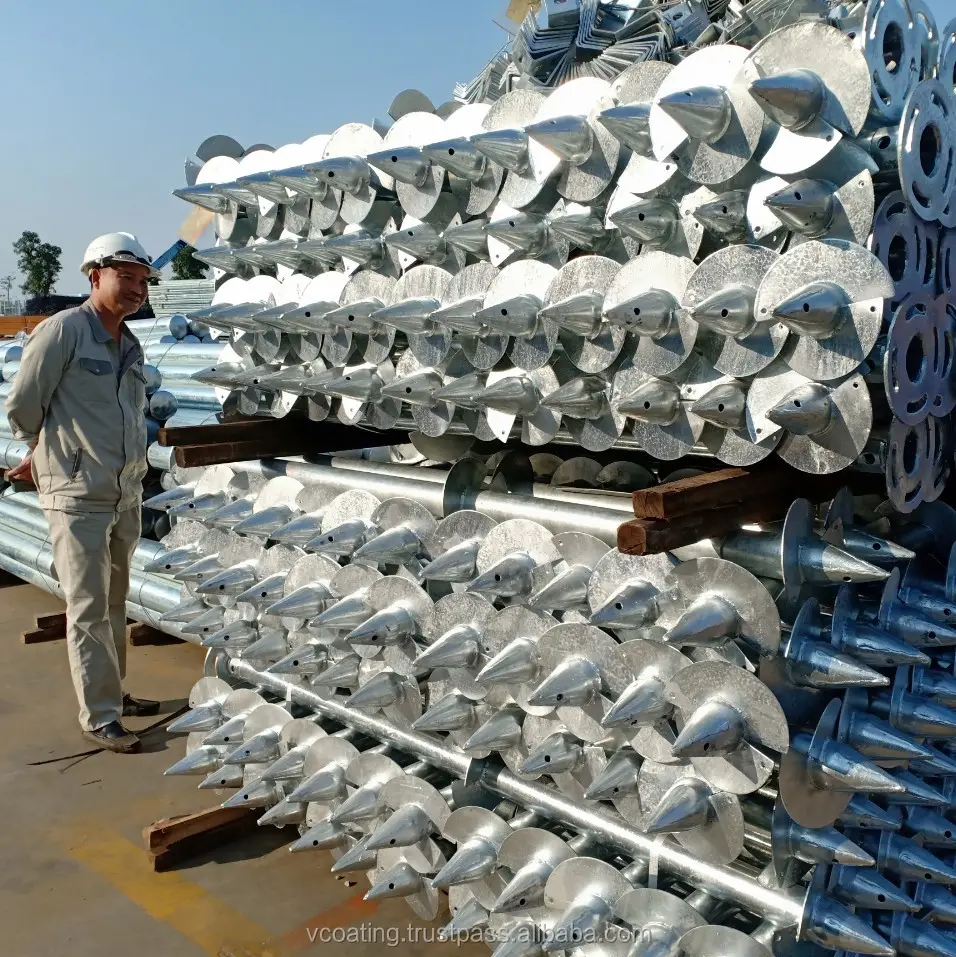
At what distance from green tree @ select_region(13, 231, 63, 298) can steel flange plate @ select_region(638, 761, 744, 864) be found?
38.3m

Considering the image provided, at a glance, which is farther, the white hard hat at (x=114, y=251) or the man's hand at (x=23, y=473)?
the man's hand at (x=23, y=473)

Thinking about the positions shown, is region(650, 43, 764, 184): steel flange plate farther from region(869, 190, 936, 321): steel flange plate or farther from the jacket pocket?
the jacket pocket

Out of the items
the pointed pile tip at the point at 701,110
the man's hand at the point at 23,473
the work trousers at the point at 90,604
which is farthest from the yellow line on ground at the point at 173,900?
the pointed pile tip at the point at 701,110

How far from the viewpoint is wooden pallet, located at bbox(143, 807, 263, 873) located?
2.55 meters

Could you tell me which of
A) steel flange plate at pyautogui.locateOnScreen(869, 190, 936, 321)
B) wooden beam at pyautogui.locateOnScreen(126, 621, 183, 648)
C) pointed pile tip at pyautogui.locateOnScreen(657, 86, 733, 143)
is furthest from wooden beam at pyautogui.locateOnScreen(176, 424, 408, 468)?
wooden beam at pyautogui.locateOnScreen(126, 621, 183, 648)

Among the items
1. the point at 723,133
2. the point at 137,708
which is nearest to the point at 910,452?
the point at 723,133

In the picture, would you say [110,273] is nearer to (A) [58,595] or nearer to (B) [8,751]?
(B) [8,751]

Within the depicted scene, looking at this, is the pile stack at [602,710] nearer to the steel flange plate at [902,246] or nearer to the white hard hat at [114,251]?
the steel flange plate at [902,246]

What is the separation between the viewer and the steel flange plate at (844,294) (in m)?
1.32

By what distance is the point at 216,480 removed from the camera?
108 inches

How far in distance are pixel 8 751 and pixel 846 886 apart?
9.48 ft

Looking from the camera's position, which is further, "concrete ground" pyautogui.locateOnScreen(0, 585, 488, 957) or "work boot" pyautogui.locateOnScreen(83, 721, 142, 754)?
"work boot" pyautogui.locateOnScreen(83, 721, 142, 754)

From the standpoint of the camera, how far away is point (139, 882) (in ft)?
8.20

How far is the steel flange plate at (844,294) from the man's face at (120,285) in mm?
2445
